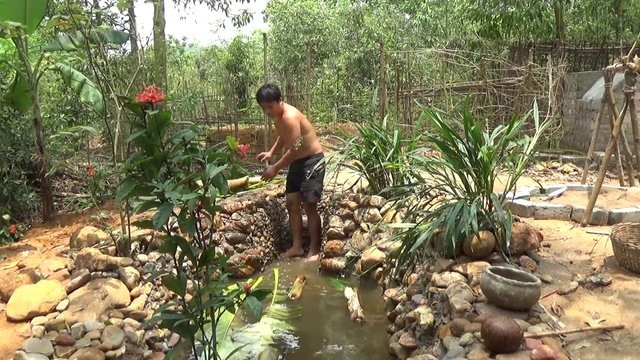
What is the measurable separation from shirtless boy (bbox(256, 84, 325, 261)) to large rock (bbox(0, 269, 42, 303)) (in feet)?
6.47

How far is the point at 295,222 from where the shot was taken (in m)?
4.98

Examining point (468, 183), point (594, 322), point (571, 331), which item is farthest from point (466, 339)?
point (468, 183)

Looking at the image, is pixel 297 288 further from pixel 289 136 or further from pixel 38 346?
pixel 38 346

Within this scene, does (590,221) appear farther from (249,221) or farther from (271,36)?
(271,36)

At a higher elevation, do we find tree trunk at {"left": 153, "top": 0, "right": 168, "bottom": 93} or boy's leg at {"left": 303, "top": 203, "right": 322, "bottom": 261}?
tree trunk at {"left": 153, "top": 0, "right": 168, "bottom": 93}

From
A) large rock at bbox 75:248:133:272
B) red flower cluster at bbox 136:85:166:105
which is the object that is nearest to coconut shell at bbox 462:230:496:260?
red flower cluster at bbox 136:85:166:105

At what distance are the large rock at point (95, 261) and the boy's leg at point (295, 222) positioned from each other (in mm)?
1766

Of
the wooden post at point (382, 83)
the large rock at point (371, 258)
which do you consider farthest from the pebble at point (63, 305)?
the wooden post at point (382, 83)

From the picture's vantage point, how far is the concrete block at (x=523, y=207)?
4.48 meters

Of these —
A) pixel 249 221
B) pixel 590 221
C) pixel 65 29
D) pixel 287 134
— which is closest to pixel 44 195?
pixel 65 29

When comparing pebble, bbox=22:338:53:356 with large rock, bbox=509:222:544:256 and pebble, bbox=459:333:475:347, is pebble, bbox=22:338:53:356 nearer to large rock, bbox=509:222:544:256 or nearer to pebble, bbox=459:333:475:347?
pebble, bbox=459:333:475:347

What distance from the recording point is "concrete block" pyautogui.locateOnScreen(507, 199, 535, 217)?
4479 millimetres

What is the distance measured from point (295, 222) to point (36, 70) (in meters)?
2.63

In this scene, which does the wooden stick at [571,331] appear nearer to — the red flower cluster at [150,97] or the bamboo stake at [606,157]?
the bamboo stake at [606,157]
